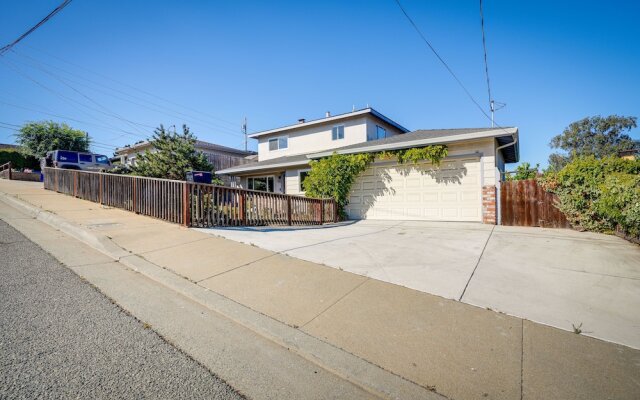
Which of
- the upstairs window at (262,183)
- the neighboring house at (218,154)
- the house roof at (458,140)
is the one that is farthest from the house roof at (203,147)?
the house roof at (458,140)

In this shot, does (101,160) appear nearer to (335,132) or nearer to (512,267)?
(335,132)

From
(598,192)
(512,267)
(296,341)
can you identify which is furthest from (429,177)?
(296,341)

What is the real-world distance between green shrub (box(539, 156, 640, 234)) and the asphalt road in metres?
9.02

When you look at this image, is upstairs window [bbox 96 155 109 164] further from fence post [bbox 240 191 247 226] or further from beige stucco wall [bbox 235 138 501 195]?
beige stucco wall [bbox 235 138 501 195]

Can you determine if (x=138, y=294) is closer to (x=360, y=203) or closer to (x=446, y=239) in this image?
(x=446, y=239)

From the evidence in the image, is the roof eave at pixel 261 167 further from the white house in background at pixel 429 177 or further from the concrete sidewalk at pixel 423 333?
the concrete sidewalk at pixel 423 333

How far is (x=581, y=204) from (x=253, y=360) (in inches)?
405

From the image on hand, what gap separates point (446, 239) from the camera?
678cm

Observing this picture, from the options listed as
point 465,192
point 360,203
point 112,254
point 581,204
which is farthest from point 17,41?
point 581,204

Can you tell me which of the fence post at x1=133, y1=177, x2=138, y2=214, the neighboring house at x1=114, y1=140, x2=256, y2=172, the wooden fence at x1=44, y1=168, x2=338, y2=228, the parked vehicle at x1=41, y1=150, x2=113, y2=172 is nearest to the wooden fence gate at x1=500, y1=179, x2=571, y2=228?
the wooden fence at x1=44, y1=168, x2=338, y2=228

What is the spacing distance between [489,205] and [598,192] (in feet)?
8.88

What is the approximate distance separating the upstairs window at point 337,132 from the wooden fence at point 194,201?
6689 mm

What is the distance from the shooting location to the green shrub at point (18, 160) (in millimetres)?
25145

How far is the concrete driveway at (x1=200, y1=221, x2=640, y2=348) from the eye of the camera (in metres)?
3.03
